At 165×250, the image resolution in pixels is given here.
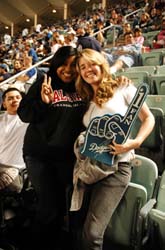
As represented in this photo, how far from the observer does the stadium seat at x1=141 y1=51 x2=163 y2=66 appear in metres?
4.16

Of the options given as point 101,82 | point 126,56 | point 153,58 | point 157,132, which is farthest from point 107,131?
point 153,58

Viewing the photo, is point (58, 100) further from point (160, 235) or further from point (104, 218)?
point (160, 235)

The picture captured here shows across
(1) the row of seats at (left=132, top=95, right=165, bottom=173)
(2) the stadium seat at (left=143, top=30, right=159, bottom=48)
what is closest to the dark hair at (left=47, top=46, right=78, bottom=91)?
(1) the row of seats at (left=132, top=95, right=165, bottom=173)

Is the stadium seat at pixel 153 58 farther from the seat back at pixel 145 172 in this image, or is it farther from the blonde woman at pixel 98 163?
the blonde woman at pixel 98 163

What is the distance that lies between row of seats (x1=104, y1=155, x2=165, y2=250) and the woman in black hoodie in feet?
1.04

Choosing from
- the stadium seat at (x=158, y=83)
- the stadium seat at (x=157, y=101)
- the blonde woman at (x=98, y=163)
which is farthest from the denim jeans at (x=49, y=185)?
the stadium seat at (x=158, y=83)

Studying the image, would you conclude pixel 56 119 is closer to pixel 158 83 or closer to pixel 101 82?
pixel 101 82

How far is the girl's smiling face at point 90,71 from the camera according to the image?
1309 millimetres

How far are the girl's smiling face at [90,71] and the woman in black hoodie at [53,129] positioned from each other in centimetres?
16

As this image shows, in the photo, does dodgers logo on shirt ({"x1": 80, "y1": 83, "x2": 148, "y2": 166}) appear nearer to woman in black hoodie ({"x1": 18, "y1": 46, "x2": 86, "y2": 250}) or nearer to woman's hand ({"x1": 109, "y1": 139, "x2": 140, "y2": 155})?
woman's hand ({"x1": 109, "y1": 139, "x2": 140, "y2": 155})

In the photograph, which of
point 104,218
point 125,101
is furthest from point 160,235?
point 125,101

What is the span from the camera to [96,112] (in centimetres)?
132

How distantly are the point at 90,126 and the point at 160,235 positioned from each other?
22.7 inches

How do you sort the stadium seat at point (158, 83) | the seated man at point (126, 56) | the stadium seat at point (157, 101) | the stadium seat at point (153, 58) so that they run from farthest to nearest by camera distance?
the stadium seat at point (153, 58)
the seated man at point (126, 56)
the stadium seat at point (158, 83)
the stadium seat at point (157, 101)
